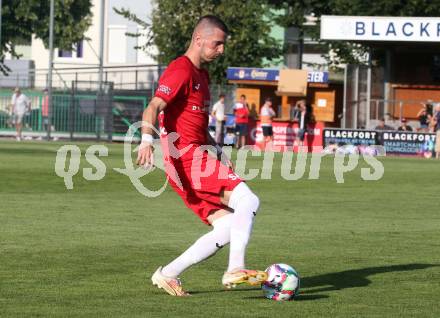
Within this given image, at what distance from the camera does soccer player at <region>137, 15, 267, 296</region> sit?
9633 millimetres

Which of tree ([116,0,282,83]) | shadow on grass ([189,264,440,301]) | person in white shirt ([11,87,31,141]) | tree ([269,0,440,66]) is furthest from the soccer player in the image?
tree ([116,0,282,83])

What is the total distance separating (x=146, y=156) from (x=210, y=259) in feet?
11.2

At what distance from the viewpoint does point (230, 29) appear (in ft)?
203

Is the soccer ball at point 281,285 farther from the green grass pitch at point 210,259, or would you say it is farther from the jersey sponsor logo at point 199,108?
the jersey sponsor logo at point 199,108

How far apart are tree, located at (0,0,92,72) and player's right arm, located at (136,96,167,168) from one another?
63.8 m

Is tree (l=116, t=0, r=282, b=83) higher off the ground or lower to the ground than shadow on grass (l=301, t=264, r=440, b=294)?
higher

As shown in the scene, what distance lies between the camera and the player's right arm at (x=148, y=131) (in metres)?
9.10

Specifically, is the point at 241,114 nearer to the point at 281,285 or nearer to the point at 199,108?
the point at 199,108

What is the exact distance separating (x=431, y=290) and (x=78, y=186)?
44.8ft

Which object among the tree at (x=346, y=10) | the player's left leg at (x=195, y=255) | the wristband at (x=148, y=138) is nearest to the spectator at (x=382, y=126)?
the tree at (x=346, y=10)

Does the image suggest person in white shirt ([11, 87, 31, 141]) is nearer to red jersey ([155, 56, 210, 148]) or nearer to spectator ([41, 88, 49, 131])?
spectator ([41, 88, 49, 131])

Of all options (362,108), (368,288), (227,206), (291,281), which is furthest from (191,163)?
(362,108)

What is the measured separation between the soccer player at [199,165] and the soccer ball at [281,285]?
29 centimetres

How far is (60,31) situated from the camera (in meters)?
75.1
